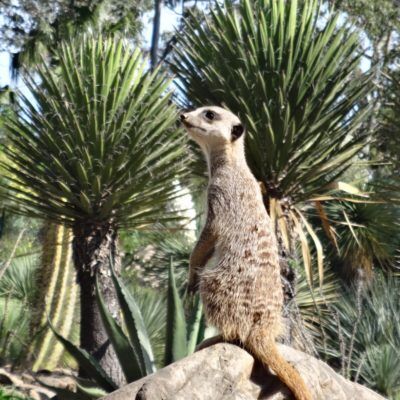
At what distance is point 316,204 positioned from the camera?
7691 millimetres

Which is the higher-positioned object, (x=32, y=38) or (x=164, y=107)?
(x=32, y=38)

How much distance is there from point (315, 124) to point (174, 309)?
7.73ft

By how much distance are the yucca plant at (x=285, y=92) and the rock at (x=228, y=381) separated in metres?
2.45

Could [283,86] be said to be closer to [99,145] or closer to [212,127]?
[99,145]

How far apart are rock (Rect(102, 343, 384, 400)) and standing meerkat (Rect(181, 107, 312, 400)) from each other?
4.2 inches

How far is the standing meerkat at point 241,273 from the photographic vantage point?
4.72 metres

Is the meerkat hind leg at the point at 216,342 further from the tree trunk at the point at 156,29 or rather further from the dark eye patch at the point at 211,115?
the tree trunk at the point at 156,29

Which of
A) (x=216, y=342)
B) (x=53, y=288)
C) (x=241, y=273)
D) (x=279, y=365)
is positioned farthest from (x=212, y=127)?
(x=53, y=288)

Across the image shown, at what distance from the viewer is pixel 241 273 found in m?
4.78

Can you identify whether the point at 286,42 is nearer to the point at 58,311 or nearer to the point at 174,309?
the point at 174,309

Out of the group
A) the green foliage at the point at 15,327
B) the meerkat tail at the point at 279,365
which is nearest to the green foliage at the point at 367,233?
the green foliage at the point at 15,327

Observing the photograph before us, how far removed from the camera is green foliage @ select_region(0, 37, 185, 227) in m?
7.14

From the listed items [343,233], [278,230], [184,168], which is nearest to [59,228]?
[184,168]

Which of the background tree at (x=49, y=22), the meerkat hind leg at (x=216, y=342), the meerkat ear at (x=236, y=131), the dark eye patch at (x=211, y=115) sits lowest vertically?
the meerkat hind leg at (x=216, y=342)
